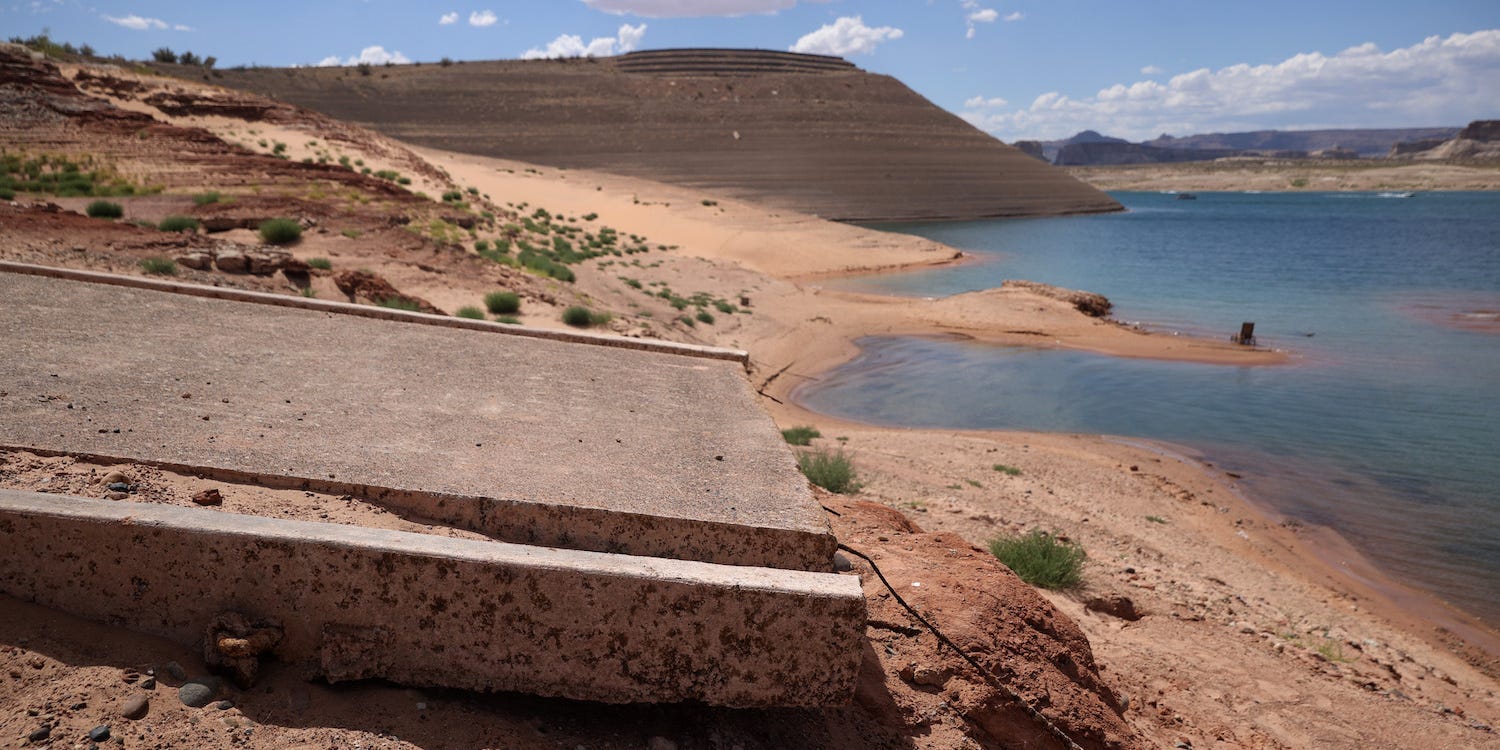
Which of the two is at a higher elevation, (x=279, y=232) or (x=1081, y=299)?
(x=279, y=232)

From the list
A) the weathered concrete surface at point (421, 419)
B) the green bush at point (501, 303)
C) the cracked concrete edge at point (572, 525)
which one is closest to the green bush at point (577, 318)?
the green bush at point (501, 303)

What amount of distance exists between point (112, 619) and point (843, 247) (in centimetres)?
3733

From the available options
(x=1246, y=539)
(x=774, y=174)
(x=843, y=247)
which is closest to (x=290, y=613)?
(x=1246, y=539)

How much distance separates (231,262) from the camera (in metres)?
11.5

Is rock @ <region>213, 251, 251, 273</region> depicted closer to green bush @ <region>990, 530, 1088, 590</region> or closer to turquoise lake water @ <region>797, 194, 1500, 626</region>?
turquoise lake water @ <region>797, 194, 1500, 626</region>

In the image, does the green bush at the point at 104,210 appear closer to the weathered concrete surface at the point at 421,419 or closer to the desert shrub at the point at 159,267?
the desert shrub at the point at 159,267

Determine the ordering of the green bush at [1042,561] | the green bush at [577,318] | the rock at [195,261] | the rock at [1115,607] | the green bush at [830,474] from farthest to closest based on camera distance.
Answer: the green bush at [577,318]
the rock at [195,261]
the green bush at [830,474]
the green bush at [1042,561]
the rock at [1115,607]

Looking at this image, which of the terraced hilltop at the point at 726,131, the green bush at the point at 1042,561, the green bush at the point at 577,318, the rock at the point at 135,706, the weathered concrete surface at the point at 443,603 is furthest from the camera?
the terraced hilltop at the point at 726,131

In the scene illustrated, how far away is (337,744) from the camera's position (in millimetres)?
2594

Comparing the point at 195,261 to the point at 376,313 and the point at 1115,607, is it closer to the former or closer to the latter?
the point at 376,313

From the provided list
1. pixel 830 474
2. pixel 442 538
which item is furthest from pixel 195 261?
pixel 442 538

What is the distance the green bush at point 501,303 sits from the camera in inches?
528

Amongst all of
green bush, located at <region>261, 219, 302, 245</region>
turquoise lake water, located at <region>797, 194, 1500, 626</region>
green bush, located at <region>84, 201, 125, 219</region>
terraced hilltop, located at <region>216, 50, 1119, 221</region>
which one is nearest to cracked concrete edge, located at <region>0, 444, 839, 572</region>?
turquoise lake water, located at <region>797, 194, 1500, 626</region>

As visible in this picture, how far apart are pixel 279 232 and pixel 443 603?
13.4 m
